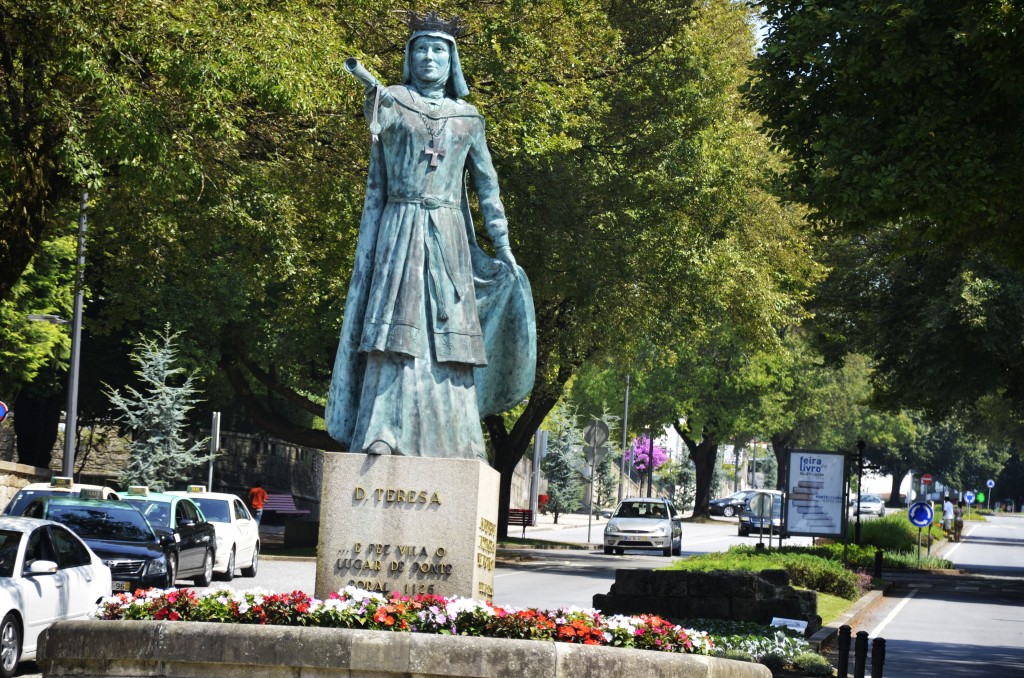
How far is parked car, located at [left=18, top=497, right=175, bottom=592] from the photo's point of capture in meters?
19.3

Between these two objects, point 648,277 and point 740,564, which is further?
point 648,277

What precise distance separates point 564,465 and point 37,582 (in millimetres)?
57614

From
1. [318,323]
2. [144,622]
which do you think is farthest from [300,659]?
[318,323]

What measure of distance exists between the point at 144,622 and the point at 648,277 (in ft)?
75.0

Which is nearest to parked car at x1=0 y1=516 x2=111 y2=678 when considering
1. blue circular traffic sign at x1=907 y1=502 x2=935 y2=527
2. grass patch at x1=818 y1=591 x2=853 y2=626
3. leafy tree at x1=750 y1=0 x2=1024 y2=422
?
leafy tree at x1=750 y1=0 x2=1024 y2=422

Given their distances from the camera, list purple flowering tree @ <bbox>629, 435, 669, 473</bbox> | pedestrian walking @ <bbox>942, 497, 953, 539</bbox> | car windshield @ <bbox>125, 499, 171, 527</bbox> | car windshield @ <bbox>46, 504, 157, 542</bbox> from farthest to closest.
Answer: purple flowering tree @ <bbox>629, 435, 669, 473</bbox> → pedestrian walking @ <bbox>942, 497, 953, 539</bbox> → car windshield @ <bbox>125, 499, 171, 527</bbox> → car windshield @ <bbox>46, 504, 157, 542</bbox>

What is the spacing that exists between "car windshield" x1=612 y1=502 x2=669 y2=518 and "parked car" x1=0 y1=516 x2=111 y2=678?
27.2 m

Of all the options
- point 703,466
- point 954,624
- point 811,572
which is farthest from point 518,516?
point 954,624

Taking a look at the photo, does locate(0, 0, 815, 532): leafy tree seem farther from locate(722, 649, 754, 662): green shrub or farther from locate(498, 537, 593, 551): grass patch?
locate(722, 649, 754, 662): green shrub

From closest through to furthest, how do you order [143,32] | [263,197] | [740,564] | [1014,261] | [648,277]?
[143,32], [1014,261], [263,197], [740,564], [648,277]

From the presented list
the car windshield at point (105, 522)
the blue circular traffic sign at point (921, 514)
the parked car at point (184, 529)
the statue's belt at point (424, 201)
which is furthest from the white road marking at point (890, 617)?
the statue's belt at point (424, 201)

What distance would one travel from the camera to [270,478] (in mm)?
51688

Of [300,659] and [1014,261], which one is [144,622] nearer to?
[300,659]

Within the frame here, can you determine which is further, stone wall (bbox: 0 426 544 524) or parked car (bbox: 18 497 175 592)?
stone wall (bbox: 0 426 544 524)
